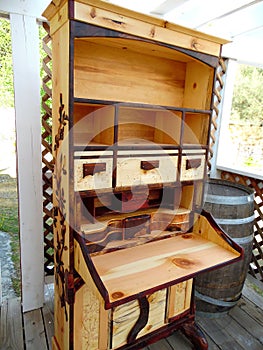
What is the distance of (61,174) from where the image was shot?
1.02 meters

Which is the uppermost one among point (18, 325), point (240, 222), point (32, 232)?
point (240, 222)

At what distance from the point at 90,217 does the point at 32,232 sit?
62cm

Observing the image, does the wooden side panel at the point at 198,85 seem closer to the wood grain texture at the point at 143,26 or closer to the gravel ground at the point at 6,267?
the wood grain texture at the point at 143,26

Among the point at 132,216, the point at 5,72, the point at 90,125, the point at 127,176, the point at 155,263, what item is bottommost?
the point at 155,263

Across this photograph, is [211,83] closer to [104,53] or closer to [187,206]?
[104,53]

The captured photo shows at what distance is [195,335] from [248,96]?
8552 mm

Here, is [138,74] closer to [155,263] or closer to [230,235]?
[155,263]

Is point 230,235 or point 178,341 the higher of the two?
point 230,235

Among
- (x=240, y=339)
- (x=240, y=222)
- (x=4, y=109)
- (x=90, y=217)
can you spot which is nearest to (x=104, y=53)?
(x=90, y=217)

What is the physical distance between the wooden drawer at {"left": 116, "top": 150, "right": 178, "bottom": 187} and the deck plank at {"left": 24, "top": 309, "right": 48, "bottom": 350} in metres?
1.08

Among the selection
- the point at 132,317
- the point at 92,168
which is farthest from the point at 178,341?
the point at 92,168

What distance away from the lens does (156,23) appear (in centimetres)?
97

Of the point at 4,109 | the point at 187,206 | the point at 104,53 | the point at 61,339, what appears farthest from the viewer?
the point at 4,109

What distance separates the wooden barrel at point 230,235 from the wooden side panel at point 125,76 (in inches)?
25.3
